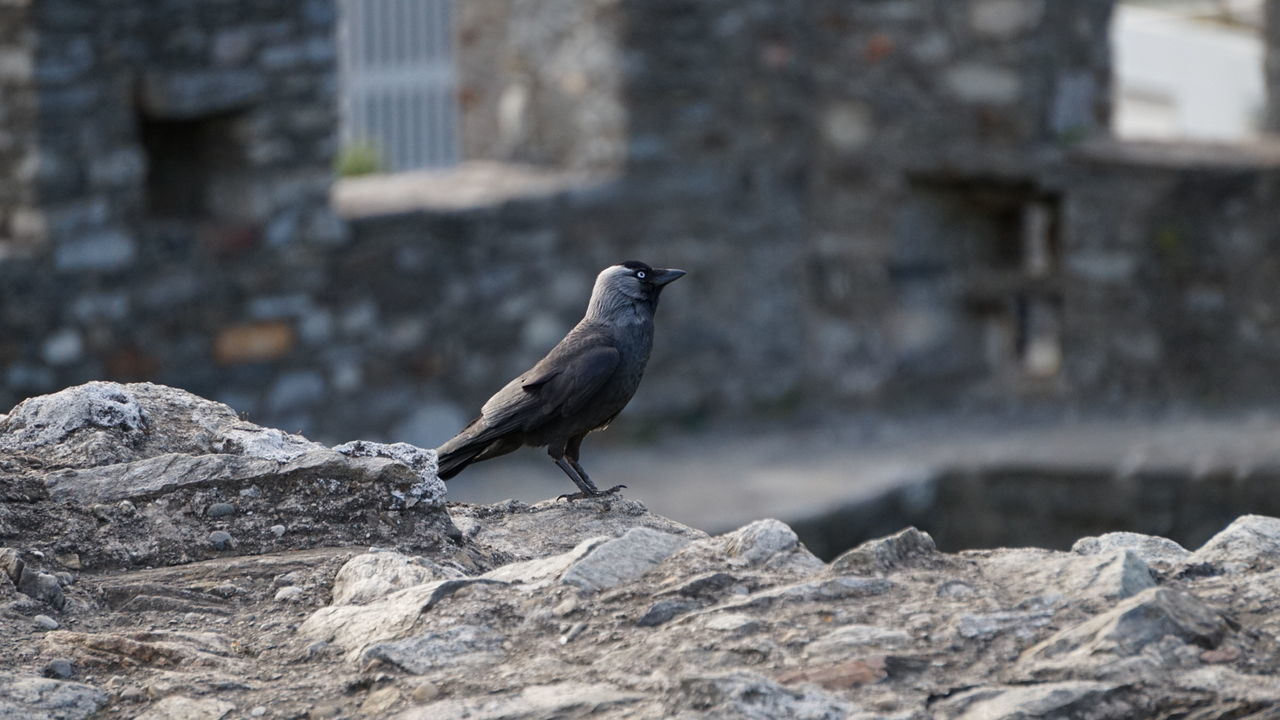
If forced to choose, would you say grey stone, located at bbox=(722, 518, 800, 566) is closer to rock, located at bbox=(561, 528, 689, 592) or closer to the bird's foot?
rock, located at bbox=(561, 528, 689, 592)

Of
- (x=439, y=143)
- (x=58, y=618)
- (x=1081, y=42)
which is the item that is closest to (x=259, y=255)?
(x=1081, y=42)

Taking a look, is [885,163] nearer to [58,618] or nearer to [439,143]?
[58,618]

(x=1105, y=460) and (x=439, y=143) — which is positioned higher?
(x=439, y=143)

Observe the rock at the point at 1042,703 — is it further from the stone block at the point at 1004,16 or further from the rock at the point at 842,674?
the stone block at the point at 1004,16

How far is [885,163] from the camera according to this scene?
823cm

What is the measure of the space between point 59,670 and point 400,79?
13.5 metres

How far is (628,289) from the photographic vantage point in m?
4.06

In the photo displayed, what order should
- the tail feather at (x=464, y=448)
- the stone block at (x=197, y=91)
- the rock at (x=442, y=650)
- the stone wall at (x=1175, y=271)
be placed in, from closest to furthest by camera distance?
1. the rock at (x=442, y=650)
2. the tail feather at (x=464, y=448)
3. the stone block at (x=197, y=91)
4. the stone wall at (x=1175, y=271)

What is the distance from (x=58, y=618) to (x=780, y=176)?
245 inches

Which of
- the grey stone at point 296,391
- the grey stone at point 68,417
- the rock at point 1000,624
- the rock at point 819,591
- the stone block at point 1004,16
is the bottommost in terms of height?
the grey stone at point 296,391

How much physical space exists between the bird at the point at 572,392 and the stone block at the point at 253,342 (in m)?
3.07

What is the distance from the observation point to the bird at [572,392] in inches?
151

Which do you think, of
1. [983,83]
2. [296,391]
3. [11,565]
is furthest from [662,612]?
[983,83]

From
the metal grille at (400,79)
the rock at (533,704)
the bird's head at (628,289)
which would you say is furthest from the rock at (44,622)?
the metal grille at (400,79)
